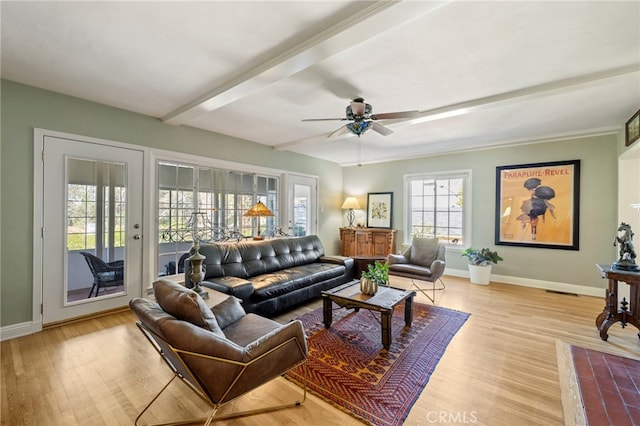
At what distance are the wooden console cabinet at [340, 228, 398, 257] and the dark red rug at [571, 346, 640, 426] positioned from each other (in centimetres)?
365

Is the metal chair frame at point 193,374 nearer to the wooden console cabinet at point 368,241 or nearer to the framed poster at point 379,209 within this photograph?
the wooden console cabinet at point 368,241

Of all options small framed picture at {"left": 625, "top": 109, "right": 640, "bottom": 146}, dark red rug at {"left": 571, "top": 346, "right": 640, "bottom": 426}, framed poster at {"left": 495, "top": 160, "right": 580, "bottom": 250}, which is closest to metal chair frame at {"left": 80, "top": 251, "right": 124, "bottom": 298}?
dark red rug at {"left": 571, "top": 346, "right": 640, "bottom": 426}

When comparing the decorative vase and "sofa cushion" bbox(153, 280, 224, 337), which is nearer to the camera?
"sofa cushion" bbox(153, 280, 224, 337)

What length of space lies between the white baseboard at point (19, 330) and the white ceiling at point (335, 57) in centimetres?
255

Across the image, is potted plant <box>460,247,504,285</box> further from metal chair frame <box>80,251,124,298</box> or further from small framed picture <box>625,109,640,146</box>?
metal chair frame <box>80,251,124,298</box>

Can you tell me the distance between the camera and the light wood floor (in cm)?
176

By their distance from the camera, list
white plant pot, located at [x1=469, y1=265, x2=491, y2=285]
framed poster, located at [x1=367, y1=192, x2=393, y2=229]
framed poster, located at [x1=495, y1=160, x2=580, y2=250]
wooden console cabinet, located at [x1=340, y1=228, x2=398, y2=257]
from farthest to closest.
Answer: framed poster, located at [x1=367, y1=192, x2=393, y2=229]
wooden console cabinet, located at [x1=340, y1=228, x2=398, y2=257]
white plant pot, located at [x1=469, y1=265, x2=491, y2=285]
framed poster, located at [x1=495, y1=160, x2=580, y2=250]

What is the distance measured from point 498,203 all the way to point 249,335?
508cm

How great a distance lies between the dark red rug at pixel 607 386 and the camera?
178 centimetres

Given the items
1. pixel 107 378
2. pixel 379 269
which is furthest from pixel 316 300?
pixel 107 378

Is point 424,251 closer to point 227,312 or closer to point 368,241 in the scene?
point 368,241

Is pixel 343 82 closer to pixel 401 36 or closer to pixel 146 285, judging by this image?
pixel 401 36

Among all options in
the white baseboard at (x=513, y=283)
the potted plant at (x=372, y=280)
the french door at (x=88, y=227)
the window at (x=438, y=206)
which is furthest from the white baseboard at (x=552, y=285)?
the french door at (x=88, y=227)

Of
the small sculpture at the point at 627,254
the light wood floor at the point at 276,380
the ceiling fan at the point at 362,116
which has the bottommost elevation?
the light wood floor at the point at 276,380
